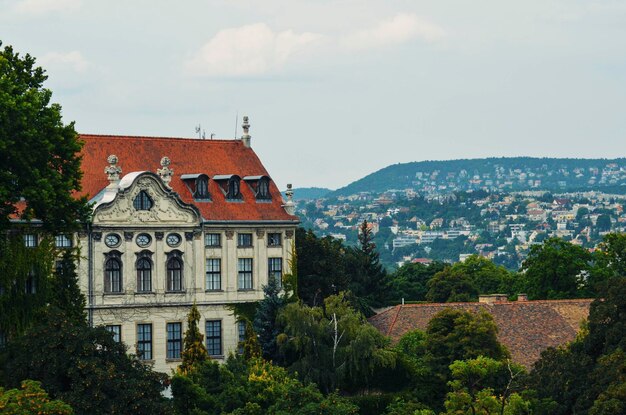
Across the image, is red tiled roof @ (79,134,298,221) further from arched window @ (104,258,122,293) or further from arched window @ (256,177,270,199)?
arched window @ (104,258,122,293)

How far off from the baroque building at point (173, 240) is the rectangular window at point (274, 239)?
0.17 feet

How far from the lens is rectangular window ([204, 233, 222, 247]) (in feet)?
270

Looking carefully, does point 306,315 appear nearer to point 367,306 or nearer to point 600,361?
point 600,361

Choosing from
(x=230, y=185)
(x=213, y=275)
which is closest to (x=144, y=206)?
(x=213, y=275)

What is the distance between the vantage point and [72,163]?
70188 millimetres

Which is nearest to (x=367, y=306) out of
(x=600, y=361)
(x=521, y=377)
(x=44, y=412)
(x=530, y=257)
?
(x=530, y=257)

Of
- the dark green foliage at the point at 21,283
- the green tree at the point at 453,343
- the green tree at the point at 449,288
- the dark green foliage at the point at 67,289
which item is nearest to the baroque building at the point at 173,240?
the dark green foliage at the point at 67,289

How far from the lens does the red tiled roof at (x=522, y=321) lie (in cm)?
8781

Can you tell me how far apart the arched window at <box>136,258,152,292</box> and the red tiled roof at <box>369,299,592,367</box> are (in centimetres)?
1598

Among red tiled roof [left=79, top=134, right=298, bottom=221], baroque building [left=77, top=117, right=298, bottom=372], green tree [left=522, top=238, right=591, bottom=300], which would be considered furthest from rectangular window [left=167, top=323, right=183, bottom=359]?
green tree [left=522, top=238, right=591, bottom=300]

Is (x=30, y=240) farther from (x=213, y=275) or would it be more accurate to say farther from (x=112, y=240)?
(x=213, y=275)

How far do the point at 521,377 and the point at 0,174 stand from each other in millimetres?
24010

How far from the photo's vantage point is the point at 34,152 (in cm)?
6731

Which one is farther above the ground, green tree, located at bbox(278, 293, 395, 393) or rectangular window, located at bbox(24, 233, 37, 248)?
rectangular window, located at bbox(24, 233, 37, 248)
